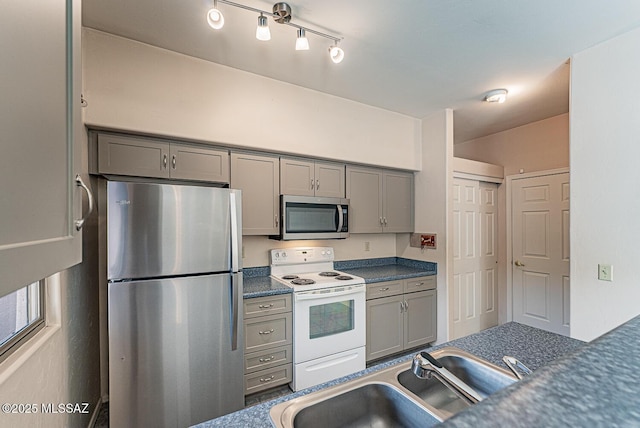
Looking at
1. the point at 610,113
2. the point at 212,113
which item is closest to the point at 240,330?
the point at 212,113

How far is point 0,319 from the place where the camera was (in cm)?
102

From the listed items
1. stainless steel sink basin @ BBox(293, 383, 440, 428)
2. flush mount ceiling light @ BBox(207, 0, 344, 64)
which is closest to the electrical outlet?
stainless steel sink basin @ BBox(293, 383, 440, 428)

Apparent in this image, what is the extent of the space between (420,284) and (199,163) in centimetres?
253

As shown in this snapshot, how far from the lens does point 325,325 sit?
2.49 meters

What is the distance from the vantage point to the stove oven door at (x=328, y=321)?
7.75ft

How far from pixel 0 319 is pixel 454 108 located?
146 inches

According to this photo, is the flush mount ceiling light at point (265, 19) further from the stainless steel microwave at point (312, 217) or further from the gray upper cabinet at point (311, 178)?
the stainless steel microwave at point (312, 217)

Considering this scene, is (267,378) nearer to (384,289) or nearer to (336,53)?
(384,289)

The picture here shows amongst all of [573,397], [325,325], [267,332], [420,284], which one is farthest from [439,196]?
[573,397]

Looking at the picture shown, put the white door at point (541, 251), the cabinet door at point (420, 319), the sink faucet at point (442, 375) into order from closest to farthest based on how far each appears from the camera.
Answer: the sink faucet at point (442, 375) < the cabinet door at point (420, 319) < the white door at point (541, 251)

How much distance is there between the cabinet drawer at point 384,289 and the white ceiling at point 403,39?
1.91 meters

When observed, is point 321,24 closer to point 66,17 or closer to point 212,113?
point 212,113

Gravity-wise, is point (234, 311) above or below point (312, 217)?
below

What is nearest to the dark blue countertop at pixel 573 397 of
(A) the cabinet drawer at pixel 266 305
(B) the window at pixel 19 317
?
(B) the window at pixel 19 317
